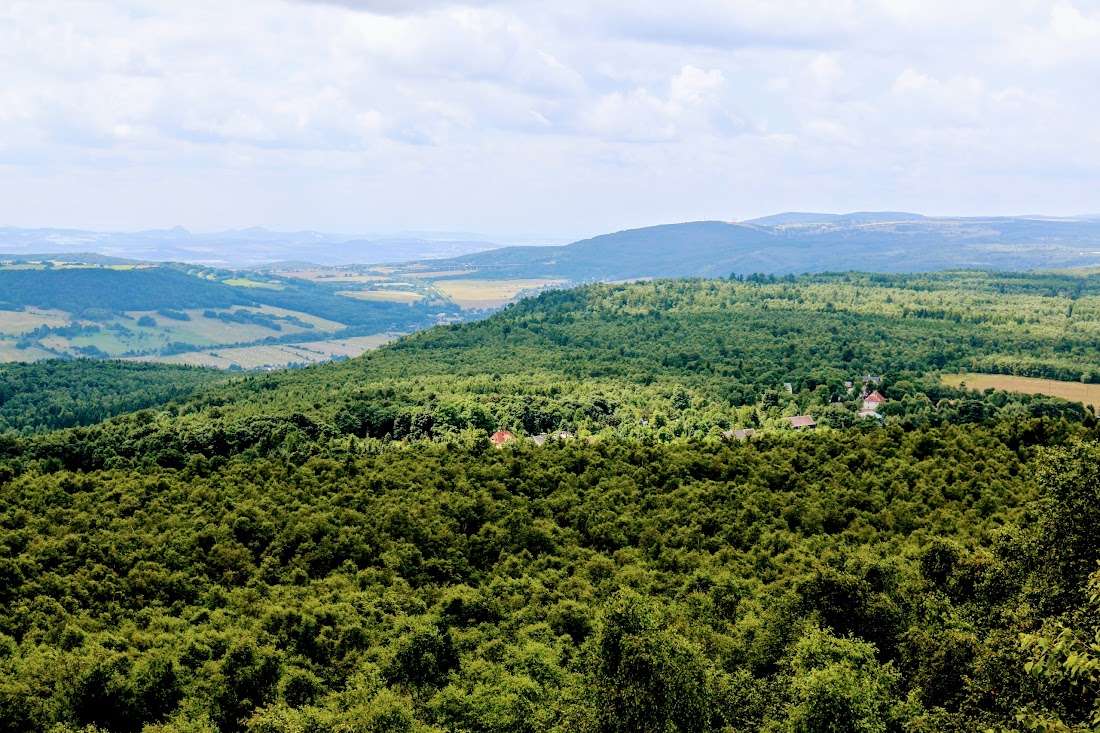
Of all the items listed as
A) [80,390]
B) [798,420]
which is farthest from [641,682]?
[80,390]

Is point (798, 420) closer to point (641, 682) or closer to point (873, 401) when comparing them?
point (873, 401)

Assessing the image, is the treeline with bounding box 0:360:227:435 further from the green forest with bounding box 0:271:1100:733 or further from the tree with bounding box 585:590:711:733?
the tree with bounding box 585:590:711:733

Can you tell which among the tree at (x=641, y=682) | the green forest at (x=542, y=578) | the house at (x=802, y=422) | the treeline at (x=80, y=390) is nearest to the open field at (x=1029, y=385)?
the house at (x=802, y=422)

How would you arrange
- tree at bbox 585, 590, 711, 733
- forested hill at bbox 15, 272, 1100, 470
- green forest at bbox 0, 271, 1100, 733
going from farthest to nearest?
forested hill at bbox 15, 272, 1100, 470, green forest at bbox 0, 271, 1100, 733, tree at bbox 585, 590, 711, 733

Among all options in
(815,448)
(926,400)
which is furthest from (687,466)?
(926,400)

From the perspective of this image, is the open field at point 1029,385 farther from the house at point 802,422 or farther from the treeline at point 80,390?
the treeline at point 80,390

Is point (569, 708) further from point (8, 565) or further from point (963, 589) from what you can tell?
point (8, 565)

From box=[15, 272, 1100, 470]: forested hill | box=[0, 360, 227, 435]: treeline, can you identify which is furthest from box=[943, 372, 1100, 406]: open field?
box=[0, 360, 227, 435]: treeline
